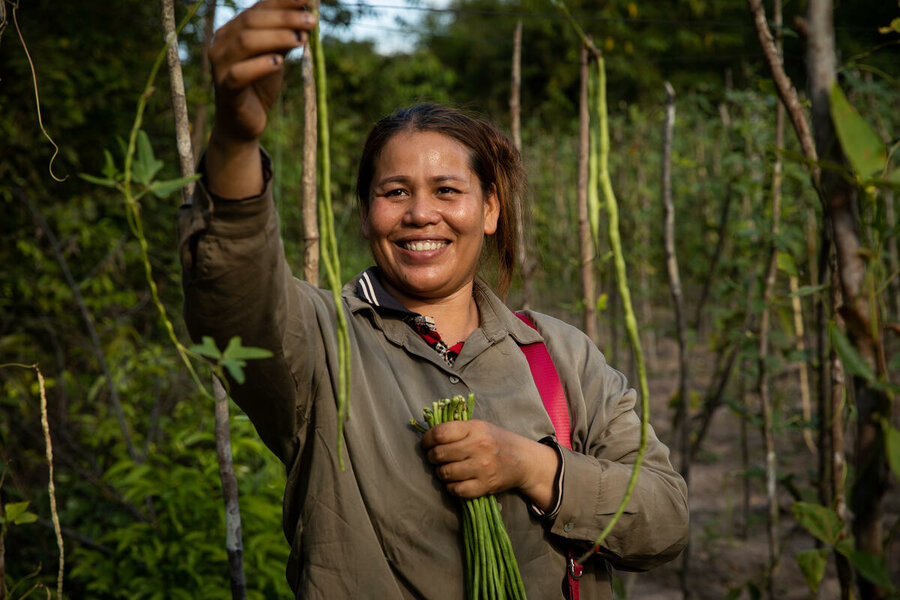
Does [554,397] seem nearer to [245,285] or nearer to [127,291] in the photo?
[245,285]

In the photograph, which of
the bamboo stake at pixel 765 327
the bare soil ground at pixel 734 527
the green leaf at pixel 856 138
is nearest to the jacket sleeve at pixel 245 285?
the green leaf at pixel 856 138

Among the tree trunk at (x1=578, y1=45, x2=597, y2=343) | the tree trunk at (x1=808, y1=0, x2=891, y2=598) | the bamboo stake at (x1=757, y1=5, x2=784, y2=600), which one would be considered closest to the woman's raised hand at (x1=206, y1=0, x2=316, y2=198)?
the tree trunk at (x1=808, y1=0, x2=891, y2=598)

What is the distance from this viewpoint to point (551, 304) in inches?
300

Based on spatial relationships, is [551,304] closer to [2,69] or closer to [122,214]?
[122,214]

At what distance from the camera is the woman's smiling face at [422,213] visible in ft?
4.58

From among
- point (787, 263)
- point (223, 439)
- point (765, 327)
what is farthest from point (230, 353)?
point (765, 327)

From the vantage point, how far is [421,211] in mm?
1376

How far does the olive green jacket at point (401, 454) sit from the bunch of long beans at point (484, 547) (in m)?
0.06

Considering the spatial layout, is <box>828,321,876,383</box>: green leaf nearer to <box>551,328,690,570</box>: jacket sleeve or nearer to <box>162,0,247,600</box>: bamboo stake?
<box>551,328,690,570</box>: jacket sleeve

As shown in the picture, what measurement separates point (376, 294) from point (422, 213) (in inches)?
6.8

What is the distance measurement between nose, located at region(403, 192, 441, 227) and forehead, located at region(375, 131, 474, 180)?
48 mm

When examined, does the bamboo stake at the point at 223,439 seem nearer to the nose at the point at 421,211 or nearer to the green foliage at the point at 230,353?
the nose at the point at 421,211

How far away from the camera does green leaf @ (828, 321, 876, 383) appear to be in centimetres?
63

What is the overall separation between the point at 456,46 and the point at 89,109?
16175 mm
